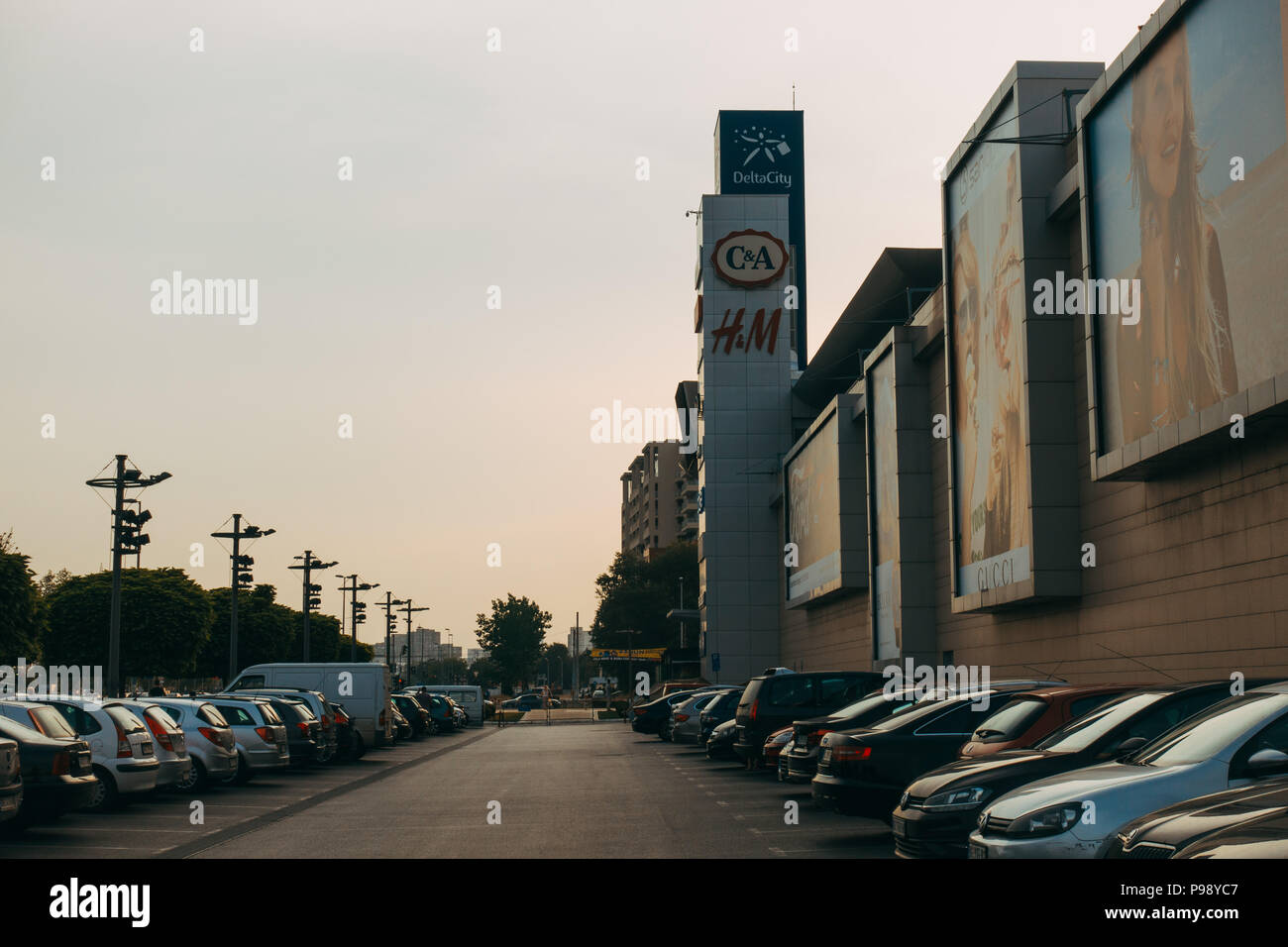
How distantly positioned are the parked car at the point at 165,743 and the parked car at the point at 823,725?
861 cm

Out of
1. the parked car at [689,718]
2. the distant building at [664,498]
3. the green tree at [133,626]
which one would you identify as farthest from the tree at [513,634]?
the parked car at [689,718]

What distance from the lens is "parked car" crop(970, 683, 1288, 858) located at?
8.59m

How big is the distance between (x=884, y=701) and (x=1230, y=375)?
6177 millimetres

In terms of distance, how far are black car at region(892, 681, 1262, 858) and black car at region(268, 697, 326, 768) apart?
57.6 feet

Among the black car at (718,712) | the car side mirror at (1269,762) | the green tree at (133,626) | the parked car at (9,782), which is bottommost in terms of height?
the black car at (718,712)

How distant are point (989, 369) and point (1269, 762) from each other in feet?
73.0

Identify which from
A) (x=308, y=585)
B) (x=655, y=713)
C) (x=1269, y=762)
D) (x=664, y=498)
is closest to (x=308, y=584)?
(x=308, y=585)

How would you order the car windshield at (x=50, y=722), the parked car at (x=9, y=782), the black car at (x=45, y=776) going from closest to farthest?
1. the parked car at (x=9, y=782)
2. the black car at (x=45, y=776)
3. the car windshield at (x=50, y=722)

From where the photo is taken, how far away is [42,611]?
1571 inches

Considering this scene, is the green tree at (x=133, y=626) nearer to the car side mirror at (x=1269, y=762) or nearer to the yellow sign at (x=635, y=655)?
the yellow sign at (x=635, y=655)

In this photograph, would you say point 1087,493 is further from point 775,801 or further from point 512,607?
point 512,607

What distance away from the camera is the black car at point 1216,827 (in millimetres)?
5895

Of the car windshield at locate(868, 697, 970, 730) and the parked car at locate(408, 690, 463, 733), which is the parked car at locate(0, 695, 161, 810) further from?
the parked car at locate(408, 690, 463, 733)

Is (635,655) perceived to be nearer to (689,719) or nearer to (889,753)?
(689,719)
